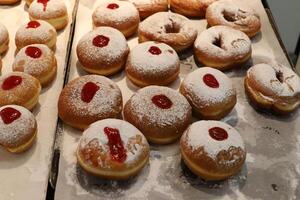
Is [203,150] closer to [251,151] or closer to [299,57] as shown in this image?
[251,151]

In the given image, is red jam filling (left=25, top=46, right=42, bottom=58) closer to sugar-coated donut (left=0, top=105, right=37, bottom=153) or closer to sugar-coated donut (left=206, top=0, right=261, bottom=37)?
sugar-coated donut (left=0, top=105, right=37, bottom=153)

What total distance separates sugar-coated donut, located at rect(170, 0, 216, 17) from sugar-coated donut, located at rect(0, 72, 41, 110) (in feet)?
3.12

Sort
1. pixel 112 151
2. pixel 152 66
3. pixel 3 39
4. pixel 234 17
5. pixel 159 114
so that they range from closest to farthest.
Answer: pixel 112 151, pixel 159 114, pixel 152 66, pixel 3 39, pixel 234 17

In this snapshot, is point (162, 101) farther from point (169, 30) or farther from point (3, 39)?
point (3, 39)

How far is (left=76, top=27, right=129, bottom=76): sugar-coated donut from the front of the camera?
1905 millimetres

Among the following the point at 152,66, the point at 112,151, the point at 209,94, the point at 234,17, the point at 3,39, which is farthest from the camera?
the point at 234,17

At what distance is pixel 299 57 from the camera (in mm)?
3152

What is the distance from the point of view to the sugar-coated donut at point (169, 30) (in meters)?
2.06

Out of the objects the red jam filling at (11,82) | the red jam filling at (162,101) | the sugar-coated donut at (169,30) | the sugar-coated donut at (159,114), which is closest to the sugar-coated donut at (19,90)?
the red jam filling at (11,82)

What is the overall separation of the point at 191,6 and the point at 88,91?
2.98ft

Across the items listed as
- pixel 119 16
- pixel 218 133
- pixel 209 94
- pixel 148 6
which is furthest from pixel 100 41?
pixel 218 133

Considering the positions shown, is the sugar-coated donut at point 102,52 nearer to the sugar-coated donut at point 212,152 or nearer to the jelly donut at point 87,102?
the jelly donut at point 87,102

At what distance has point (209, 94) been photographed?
1.76m

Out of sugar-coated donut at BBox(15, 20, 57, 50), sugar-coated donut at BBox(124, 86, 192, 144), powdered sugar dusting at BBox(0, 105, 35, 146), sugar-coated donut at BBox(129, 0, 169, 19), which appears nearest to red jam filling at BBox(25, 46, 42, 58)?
sugar-coated donut at BBox(15, 20, 57, 50)
